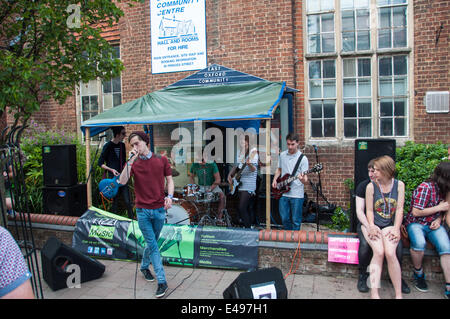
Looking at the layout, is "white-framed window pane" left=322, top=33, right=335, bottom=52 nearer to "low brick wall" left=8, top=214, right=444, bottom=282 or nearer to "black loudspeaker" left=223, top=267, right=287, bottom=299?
"low brick wall" left=8, top=214, right=444, bottom=282

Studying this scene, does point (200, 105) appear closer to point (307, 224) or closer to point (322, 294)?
point (307, 224)

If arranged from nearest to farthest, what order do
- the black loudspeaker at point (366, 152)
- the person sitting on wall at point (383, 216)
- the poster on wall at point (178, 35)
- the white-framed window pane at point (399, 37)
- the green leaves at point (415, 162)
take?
1. the person sitting on wall at point (383, 216)
2. the black loudspeaker at point (366, 152)
3. the green leaves at point (415, 162)
4. the white-framed window pane at point (399, 37)
5. the poster on wall at point (178, 35)

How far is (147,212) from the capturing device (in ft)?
13.7

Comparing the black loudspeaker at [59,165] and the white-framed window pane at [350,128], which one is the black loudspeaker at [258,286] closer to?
the black loudspeaker at [59,165]

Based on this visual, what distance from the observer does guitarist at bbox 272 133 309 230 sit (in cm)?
557

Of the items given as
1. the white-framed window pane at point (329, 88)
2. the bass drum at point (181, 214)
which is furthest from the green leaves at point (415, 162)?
the bass drum at point (181, 214)

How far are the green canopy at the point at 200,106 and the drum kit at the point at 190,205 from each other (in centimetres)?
157

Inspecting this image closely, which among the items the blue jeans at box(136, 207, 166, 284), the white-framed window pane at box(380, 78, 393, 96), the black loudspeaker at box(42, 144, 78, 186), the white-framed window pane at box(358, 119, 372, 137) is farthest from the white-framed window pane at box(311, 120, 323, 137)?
the black loudspeaker at box(42, 144, 78, 186)

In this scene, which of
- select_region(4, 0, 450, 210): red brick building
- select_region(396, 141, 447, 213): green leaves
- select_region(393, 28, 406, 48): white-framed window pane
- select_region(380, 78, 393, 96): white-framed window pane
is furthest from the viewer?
select_region(380, 78, 393, 96): white-framed window pane

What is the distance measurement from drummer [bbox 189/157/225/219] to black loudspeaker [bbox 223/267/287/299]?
3319 millimetres

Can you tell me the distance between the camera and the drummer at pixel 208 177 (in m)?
6.73

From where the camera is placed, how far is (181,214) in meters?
6.42

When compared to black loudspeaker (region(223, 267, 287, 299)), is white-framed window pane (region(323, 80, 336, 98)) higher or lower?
higher

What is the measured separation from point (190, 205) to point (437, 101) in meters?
5.46
